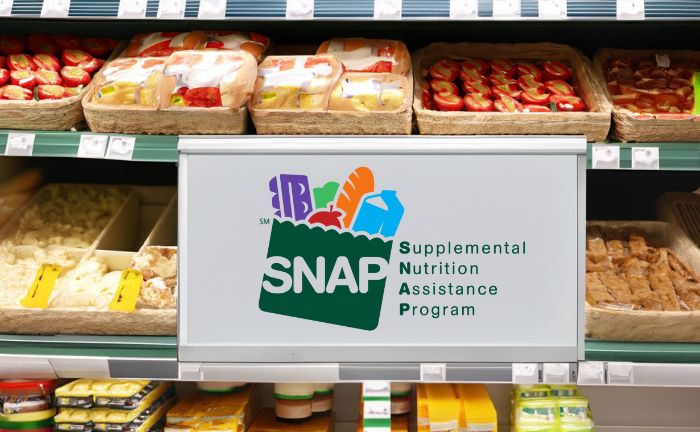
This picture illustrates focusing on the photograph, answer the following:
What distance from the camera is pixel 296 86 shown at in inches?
78.5

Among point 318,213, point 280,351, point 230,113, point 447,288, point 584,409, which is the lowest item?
point 584,409

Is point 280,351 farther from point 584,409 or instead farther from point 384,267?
point 584,409

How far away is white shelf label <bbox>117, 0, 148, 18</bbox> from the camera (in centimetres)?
194

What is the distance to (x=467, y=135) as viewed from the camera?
75.1 inches

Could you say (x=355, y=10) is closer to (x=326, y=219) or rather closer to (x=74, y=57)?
(x=326, y=219)

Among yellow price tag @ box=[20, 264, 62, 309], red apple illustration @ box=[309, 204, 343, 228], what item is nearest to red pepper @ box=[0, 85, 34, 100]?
Answer: yellow price tag @ box=[20, 264, 62, 309]

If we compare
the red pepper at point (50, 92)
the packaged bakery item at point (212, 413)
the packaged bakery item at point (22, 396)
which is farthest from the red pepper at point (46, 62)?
the packaged bakery item at point (212, 413)

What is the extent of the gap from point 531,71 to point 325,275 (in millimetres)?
954

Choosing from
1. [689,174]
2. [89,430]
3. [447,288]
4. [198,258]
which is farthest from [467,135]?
[89,430]

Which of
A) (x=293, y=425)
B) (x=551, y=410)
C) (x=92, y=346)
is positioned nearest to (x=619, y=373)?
(x=551, y=410)

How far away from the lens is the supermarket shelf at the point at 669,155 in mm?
1887

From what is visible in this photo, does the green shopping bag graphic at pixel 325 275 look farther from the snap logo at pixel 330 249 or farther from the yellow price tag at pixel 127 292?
the yellow price tag at pixel 127 292

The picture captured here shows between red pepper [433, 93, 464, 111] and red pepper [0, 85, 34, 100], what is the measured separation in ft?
3.82

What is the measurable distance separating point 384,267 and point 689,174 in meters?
1.32
